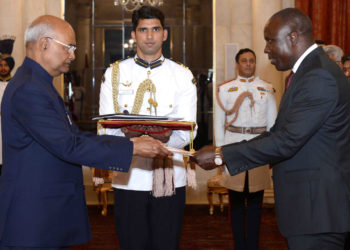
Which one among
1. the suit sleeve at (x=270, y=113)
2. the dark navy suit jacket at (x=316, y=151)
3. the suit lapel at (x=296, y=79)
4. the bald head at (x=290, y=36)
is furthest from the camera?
the suit sleeve at (x=270, y=113)

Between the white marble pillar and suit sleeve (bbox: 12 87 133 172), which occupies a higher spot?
the white marble pillar

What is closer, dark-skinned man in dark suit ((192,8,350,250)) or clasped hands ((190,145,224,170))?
dark-skinned man in dark suit ((192,8,350,250))

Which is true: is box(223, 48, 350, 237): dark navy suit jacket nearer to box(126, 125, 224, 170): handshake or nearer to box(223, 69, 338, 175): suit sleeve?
box(223, 69, 338, 175): suit sleeve

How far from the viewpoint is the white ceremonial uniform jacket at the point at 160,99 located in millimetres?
3137

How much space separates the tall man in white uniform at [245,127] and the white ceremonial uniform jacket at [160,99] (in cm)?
146

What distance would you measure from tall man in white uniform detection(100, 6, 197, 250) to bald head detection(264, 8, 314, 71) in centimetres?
75

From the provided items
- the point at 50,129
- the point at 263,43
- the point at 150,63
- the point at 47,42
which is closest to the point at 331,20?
the point at 263,43

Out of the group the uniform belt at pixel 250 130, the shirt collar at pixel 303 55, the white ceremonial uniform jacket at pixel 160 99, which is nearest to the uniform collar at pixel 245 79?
the uniform belt at pixel 250 130

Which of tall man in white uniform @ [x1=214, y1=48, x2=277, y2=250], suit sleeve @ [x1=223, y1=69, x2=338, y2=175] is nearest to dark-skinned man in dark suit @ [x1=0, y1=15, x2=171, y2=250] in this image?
suit sleeve @ [x1=223, y1=69, x2=338, y2=175]

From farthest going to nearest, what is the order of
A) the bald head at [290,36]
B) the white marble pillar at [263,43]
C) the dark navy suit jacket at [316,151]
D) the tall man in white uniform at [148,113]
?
the white marble pillar at [263,43]
the tall man in white uniform at [148,113]
the bald head at [290,36]
the dark navy suit jacket at [316,151]

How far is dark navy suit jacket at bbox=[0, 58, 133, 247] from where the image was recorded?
2311 mm

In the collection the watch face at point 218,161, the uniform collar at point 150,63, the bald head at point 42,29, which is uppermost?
the bald head at point 42,29

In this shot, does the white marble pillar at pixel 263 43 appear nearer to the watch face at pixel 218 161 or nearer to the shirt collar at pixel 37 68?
the watch face at pixel 218 161

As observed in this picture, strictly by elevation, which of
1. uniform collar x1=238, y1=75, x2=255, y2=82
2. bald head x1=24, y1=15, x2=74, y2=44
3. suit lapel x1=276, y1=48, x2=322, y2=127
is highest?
bald head x1=24, y1=15, x2=74, y2=44
